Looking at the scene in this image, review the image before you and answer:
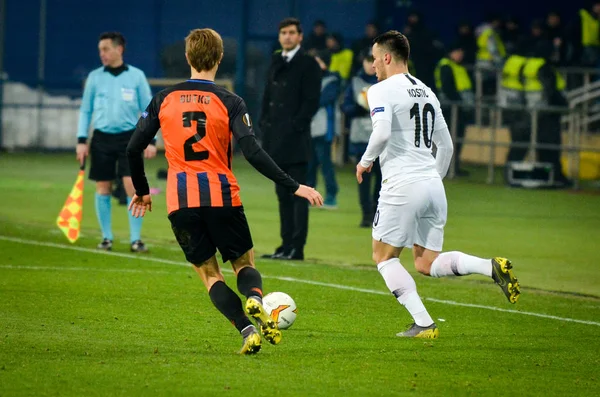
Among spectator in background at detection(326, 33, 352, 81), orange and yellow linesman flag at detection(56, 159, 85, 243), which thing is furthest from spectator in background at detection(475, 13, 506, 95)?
orange and yellow linesman flag at detection(56, 159, 85, 243)

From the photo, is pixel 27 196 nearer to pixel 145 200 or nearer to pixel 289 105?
pixel 289 105

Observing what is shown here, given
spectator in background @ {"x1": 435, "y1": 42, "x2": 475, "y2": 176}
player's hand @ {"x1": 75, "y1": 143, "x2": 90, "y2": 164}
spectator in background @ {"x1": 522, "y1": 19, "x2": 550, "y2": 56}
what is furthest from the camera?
spectator in background @ {"x1": 435, "y1": 42, "x2": 475, "y2": 176}

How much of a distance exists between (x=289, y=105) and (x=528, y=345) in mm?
5101

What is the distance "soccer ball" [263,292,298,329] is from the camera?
8289mm

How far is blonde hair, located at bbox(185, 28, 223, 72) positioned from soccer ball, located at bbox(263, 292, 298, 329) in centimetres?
188

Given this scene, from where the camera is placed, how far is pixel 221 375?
6.71 m

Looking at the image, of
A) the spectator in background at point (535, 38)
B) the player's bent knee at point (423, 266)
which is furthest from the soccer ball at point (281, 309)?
the spectator in background at point (535, 38)

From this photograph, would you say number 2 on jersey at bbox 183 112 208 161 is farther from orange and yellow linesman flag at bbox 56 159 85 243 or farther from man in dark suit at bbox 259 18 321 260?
orange and yellow linesman flag at bbox 56 159 85 243

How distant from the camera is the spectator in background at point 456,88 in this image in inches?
945

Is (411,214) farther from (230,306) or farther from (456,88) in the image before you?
(456,88)

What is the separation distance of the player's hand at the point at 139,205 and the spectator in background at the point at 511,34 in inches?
764

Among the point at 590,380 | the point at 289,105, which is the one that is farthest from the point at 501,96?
the point at 590,380

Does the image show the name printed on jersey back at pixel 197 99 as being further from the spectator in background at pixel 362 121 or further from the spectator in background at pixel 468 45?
the spectator in background at pixel 468 45

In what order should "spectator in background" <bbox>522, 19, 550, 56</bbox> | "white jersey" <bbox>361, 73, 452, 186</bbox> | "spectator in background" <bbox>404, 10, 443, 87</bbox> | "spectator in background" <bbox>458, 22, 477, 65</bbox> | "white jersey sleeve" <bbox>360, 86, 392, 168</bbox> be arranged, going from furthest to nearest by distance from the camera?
"spectator in background" <bbox>458, 22, 477, 65</bbox> → "spectator in background" <bbox>522, 19, 550, 56</bbox> → "spectator in background" <bbox>404, 10, 443, 87</bbox> → "white jersey" <bbox>361, 73, 452, 186</bbox> → "white jersey sleeve" <bbox>360, 86, 392, 168</bbox>
